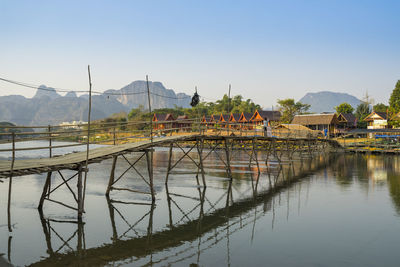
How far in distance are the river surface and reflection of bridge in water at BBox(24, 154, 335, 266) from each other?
3 cm

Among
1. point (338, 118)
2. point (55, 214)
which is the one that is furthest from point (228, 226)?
point (338, 118)

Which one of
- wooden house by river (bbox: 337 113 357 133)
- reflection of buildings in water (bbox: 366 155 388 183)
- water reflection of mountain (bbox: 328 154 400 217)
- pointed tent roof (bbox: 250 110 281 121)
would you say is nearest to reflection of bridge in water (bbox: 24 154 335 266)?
water reflection of mountain (bbox: 328 154 400 217)

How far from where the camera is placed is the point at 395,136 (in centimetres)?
5584

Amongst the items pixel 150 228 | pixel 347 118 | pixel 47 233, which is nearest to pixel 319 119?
pixel 347 118

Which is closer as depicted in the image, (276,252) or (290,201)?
(276,252)

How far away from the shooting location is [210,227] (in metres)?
13.8

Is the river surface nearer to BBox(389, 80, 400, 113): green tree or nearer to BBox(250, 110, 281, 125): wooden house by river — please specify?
BBox(250, 110, 281, 125): wooden house by river

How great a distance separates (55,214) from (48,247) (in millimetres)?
3694

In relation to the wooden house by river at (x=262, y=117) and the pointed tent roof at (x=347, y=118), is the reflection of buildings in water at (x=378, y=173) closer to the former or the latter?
the wooden house by river at (x=262, y=117)

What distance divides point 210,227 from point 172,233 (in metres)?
1.54

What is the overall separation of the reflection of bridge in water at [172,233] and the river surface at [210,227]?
31 mm

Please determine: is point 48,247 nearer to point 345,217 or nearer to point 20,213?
point 20,213

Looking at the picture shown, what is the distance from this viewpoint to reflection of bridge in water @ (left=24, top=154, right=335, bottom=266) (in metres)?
10.5

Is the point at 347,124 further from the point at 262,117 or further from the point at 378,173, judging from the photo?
the point at 378,173
